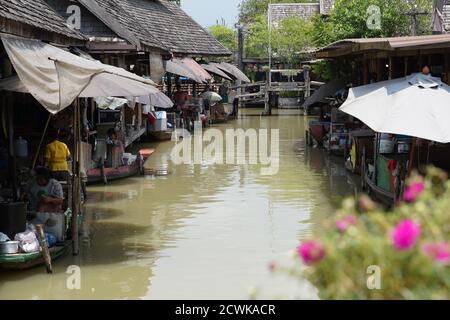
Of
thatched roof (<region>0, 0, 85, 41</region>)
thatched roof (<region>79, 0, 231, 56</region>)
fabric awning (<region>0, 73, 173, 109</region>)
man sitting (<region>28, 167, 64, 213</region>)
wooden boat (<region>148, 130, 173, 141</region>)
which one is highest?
thatched roof (<region>79, 0, 231, 56</region>)

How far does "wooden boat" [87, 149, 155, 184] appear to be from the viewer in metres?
15.4

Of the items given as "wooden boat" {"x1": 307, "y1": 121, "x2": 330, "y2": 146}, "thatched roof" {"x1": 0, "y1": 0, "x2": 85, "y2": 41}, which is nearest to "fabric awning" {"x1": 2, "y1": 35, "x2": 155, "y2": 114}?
"thatched roof" {"x1": 0, "y1": 0, "x2": 85, "y2": 41}

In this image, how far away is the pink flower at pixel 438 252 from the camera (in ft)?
10.6

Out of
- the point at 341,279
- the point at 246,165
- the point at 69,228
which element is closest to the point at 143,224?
the point at 69,228

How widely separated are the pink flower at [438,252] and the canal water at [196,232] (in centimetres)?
74

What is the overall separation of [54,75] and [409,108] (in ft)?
15.3

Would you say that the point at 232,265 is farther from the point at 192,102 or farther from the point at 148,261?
the point at 192,102

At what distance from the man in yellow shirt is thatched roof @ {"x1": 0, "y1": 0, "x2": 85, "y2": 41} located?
5.43 feet

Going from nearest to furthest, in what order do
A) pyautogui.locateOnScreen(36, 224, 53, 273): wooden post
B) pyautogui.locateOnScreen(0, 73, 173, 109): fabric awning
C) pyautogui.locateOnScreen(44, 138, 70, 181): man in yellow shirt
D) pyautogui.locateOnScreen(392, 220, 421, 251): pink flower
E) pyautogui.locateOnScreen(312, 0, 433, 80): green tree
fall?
A: pyautogui.locateOnScreen(392, 220, 421, 251): pink flower, pyautogui.locateOnScreen(36, 224, 53, 273): wooden post, pyautogui.locateOnScreen(0, 73, 173, 109): fabric awning, pyautogui.locateOnScreen(44, 138, 70, 181): man in yellow shirt, pyautogui.locateOnScreen(312, 0, 433, 80): green tree

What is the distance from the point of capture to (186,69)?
82.0 feet

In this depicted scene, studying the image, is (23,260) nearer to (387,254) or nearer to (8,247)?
(8,247)

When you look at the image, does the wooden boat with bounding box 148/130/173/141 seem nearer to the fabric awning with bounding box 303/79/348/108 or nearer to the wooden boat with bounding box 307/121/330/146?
the wooden boat with bounding box 307/121/330/146

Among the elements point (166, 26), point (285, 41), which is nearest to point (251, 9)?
point (285, 41)

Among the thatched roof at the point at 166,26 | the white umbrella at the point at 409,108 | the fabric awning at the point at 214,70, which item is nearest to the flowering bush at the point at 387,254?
the white umbrella at the point at 409,108
